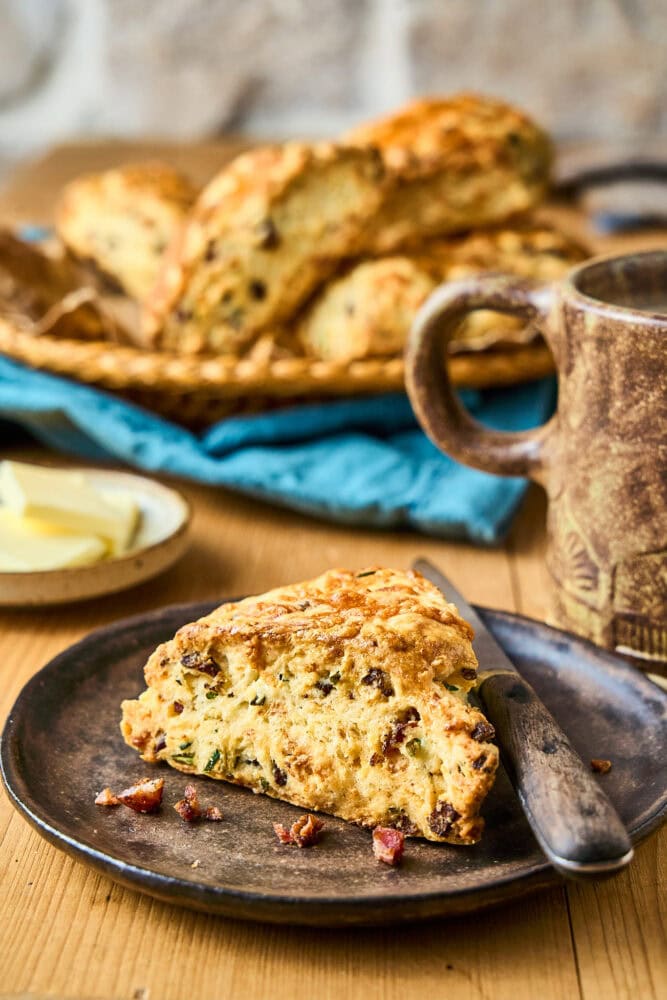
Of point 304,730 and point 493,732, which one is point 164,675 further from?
point 493,732

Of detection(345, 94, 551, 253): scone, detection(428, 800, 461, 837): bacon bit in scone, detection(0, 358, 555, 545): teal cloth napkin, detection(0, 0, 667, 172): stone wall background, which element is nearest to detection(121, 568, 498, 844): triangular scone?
detection(428, 800, 461, 837): bacon bit in scone

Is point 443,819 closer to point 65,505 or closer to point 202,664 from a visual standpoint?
point 202,664

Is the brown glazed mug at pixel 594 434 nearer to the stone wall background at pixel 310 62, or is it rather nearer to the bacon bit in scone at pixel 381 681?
the bacon bit in scone at pixel 381 681

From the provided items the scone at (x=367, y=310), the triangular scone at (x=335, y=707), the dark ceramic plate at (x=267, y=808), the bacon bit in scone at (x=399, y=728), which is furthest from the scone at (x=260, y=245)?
the bacon bit in scone at (x=399, y=728)

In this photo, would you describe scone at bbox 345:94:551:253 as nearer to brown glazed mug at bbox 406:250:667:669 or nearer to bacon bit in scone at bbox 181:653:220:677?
brown glazed mug at bbox 406:250:667:669

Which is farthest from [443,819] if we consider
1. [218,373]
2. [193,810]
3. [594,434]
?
[218,373]
